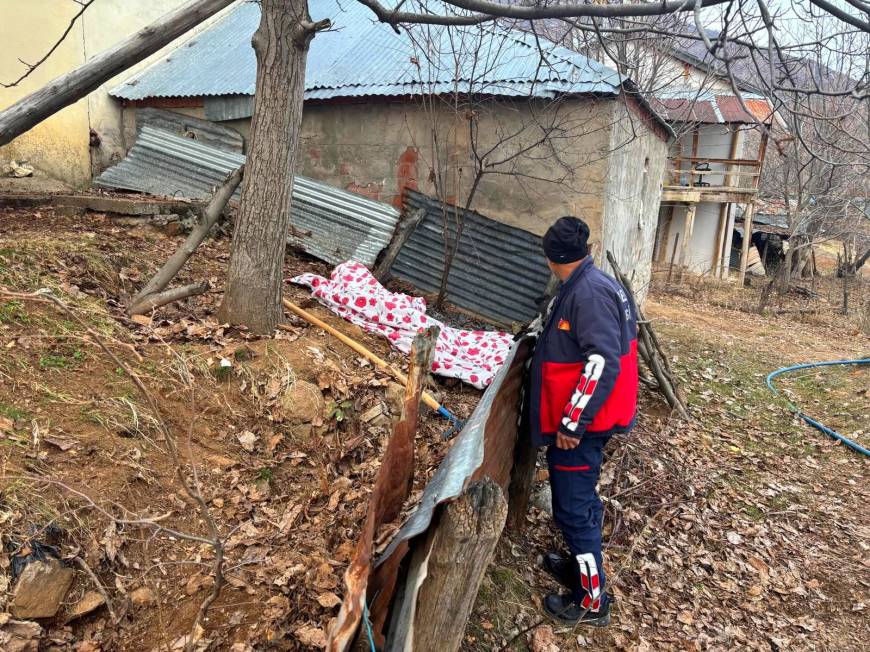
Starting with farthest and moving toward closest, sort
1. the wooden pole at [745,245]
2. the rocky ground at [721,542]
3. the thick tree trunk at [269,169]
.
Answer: the wooden pole at [745,245], the thick tree trunk at [269,169], the rocky ground at [721,542]

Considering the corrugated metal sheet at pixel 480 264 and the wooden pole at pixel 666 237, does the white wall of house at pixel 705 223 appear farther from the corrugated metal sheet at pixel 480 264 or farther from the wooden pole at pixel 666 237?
the corrugated metal sheet at pixel 480 264

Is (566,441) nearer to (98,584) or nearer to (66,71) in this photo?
(98,584)

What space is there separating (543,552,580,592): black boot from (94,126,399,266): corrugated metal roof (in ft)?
16.8

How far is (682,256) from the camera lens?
2416cm

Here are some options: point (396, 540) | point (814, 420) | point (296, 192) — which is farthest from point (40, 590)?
point (814, 420)

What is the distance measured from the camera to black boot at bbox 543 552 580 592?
3863 millimetres

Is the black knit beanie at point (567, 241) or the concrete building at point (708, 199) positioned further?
the concrete building at point (708, 199)

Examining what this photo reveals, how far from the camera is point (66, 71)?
31.3ft

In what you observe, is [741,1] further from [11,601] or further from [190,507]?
[11,601]

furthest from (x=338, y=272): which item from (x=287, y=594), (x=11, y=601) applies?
(x=11, y=601)

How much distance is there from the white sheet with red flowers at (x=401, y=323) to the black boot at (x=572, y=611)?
243 centimetres

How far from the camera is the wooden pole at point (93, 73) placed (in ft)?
10.4

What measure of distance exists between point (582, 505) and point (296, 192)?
22.1 feet

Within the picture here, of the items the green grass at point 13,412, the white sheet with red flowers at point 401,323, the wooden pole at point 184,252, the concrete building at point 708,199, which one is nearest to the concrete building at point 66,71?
the wooden pole at point 184,252
